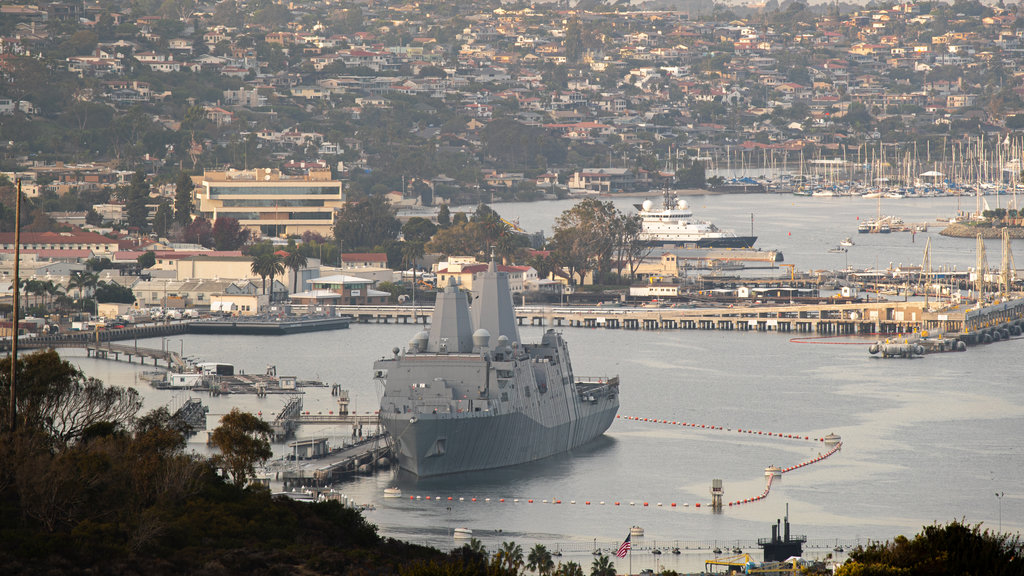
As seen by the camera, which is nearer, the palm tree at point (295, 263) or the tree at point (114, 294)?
the tree at point (114, 294)

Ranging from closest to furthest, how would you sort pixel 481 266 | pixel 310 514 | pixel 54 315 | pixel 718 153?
1. pixel 310 514
2. pixel 54 315
3. pixel 481 266
4. pixel 718 153

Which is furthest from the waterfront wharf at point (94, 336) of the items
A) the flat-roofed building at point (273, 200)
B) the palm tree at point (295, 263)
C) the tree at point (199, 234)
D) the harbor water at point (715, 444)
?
the flat-roofed building at point (273, 200)

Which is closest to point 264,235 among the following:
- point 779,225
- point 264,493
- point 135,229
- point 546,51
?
point 135,229

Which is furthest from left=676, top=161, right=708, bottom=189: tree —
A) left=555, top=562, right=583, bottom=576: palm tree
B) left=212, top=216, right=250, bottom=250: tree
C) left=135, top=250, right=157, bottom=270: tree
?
left=555, top=562, right=583, bottom=576: palm tree

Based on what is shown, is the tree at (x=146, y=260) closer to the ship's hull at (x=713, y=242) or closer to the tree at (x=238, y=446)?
the ship's hull at (x=713, y=242)

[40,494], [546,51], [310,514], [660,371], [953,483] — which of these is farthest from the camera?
[546,51]

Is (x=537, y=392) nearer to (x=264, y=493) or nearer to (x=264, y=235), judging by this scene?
(x=264, y=493)
